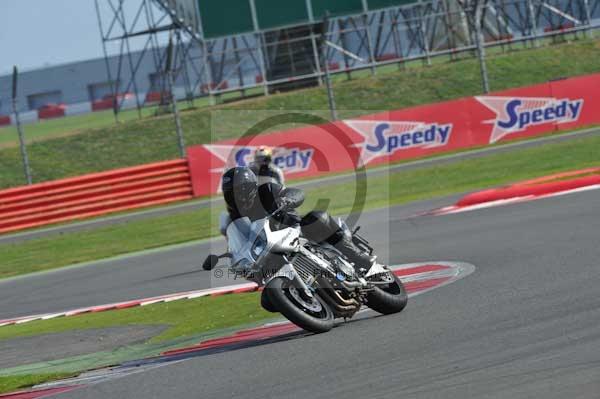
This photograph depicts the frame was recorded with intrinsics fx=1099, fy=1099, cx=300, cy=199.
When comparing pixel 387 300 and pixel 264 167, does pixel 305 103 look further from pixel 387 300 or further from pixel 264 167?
pixel 387 300

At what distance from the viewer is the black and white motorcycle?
321 inches

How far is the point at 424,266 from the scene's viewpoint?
1148cm

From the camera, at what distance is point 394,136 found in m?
26.0

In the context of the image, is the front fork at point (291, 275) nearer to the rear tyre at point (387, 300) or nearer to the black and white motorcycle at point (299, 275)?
the black and white motorcycle at point (299, 275)

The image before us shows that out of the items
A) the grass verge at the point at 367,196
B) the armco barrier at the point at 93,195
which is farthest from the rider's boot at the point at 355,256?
the armco barrier at the point at 93,195

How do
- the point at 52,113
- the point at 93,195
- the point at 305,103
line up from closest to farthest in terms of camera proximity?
the point at 93,195 < the point at 305,103 < the point at 52,113

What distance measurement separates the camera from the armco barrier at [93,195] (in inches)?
979

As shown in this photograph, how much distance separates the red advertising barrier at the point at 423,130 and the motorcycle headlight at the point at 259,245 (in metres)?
16.1

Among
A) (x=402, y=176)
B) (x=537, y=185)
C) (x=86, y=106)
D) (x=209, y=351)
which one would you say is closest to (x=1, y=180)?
(x=402, y=176)

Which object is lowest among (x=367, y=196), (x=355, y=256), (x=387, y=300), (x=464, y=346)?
(x=367, y=196)

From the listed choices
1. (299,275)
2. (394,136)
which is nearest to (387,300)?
(299,275)

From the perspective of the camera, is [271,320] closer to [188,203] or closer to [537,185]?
[537,185]

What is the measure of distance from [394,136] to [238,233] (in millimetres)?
17902

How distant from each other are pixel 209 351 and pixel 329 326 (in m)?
0.95
